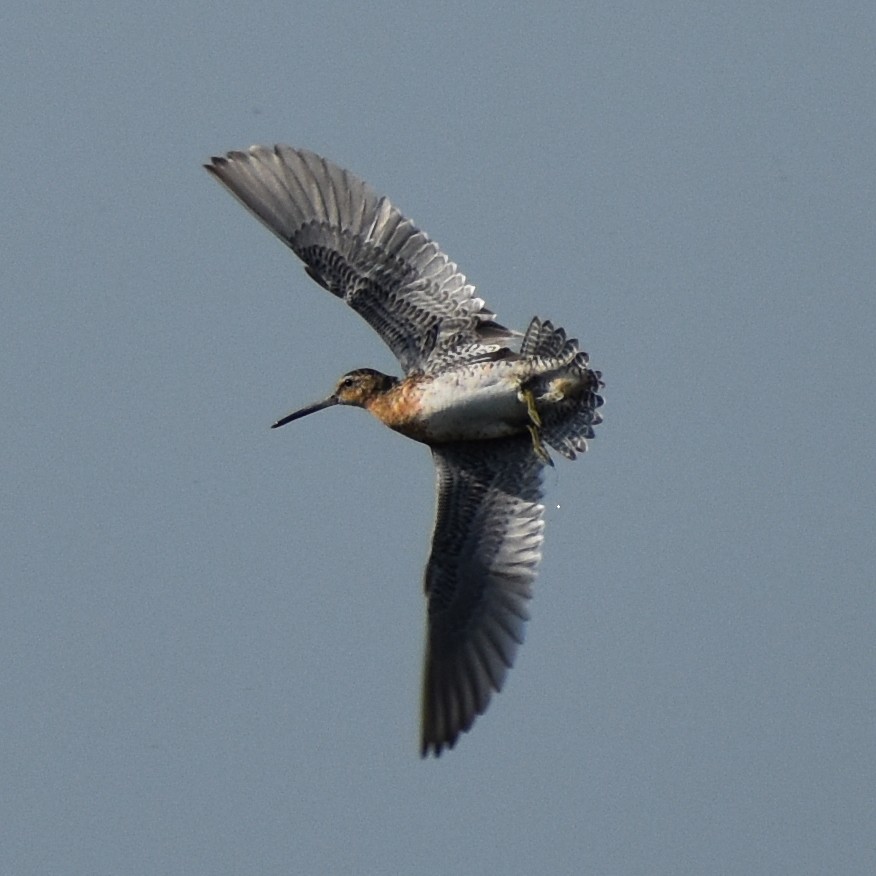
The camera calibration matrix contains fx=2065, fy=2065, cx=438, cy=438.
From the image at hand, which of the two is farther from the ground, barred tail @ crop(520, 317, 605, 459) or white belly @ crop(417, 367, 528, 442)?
barred tail @ crop(520, 317, 605, 459)

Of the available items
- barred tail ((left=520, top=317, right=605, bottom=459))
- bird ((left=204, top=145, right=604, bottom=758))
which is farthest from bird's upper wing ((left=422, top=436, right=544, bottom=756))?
barred tail ((left=520, top=317, right=605, bottom=459))

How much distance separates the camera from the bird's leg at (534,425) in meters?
10.6

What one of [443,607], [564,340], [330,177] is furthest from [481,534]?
[330,177]

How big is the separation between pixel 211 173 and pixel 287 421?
4.98 ft

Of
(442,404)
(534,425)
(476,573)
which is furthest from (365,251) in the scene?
(476,573)

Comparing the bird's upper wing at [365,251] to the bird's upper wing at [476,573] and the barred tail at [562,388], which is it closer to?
the barred tail at [562,388]

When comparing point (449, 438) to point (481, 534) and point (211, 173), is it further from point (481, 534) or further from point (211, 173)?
point (211, 173)

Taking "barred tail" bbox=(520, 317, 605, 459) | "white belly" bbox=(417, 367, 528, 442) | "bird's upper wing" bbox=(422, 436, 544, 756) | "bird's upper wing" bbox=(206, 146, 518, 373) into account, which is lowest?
"bird's upper wing" bbox=(422, 436, 544, 756)

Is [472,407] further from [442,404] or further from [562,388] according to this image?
[562,388]

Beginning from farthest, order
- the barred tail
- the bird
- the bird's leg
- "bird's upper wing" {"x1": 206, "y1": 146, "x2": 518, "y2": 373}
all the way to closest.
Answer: "bird's upper wing" {"x1": 206, "y1": 146, "x2": 518, "y2": 373} < the bird < the bird's leg < the barred tail

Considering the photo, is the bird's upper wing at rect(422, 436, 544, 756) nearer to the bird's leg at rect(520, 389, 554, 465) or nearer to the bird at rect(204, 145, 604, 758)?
the bird at rect(204, 145, 604, 758)

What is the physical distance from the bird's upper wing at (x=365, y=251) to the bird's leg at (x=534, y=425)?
0.43 m

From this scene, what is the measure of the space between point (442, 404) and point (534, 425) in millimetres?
489

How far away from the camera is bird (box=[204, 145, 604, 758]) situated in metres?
10.9
